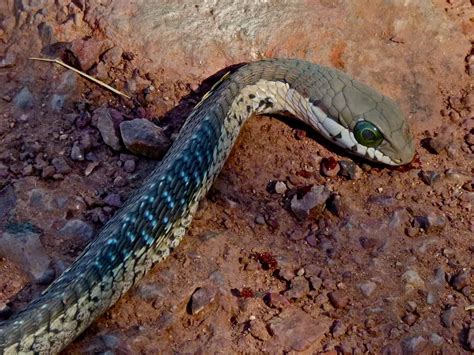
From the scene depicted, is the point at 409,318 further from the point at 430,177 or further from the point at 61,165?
the point at 61,165

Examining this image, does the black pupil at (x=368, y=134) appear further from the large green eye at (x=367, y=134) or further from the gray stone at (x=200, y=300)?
the gray stone at (x=200, y=300)

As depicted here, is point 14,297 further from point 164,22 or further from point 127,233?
point 164,22

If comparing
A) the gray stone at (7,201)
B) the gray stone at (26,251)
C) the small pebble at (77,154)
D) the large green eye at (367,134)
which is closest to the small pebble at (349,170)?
the large green eye at (367,134)

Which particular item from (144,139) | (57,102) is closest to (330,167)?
(144,139)

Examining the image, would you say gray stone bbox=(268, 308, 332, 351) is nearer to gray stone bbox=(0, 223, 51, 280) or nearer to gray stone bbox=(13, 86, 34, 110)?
gray stone bbox=(0, 223, 51, 280)

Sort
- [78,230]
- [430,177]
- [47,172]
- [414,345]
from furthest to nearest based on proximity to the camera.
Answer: [430,177]
[47,172]
[78,230]
[414,345]

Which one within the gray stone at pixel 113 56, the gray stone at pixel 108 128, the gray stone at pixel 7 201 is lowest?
the gray stone at pixel 7 201
